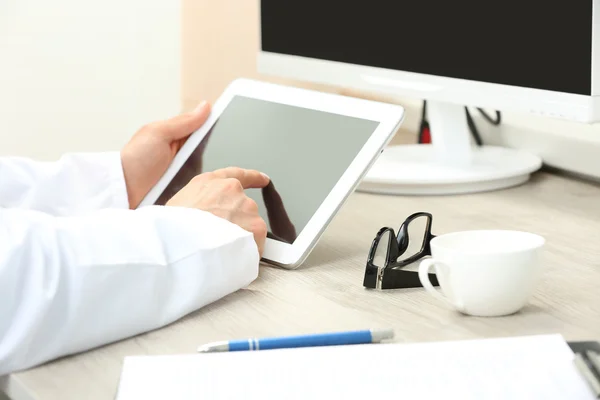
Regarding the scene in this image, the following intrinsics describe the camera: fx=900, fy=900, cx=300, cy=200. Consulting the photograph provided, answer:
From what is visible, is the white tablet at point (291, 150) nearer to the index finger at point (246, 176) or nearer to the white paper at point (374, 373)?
the index finger at point (246, 176)

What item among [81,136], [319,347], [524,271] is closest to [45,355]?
[319,347]

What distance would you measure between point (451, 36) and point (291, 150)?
0.31 metres

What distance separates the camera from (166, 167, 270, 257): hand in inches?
34.7

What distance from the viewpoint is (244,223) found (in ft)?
2.92

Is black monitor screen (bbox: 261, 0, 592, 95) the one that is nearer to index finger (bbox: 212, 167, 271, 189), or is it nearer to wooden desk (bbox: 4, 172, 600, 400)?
wooden desk (bbox: 4, 172, 600, 400)

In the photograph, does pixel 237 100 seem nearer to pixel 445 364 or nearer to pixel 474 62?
pixel 474 62

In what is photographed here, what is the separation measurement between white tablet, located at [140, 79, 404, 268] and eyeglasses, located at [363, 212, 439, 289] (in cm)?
6

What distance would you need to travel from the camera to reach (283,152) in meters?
0.98

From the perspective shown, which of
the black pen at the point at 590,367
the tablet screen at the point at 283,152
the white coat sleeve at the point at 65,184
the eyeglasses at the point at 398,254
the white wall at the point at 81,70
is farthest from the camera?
the white wall at the point at 81,70

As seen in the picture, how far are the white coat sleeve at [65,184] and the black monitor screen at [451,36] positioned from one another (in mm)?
424

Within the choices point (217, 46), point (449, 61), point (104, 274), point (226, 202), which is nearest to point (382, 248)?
point (226, 202)

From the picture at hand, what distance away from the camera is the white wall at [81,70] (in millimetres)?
1886

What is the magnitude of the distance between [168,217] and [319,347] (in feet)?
0.70

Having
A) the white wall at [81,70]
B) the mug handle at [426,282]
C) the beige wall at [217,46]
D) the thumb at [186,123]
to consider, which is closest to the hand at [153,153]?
the thumb at [186,123]
